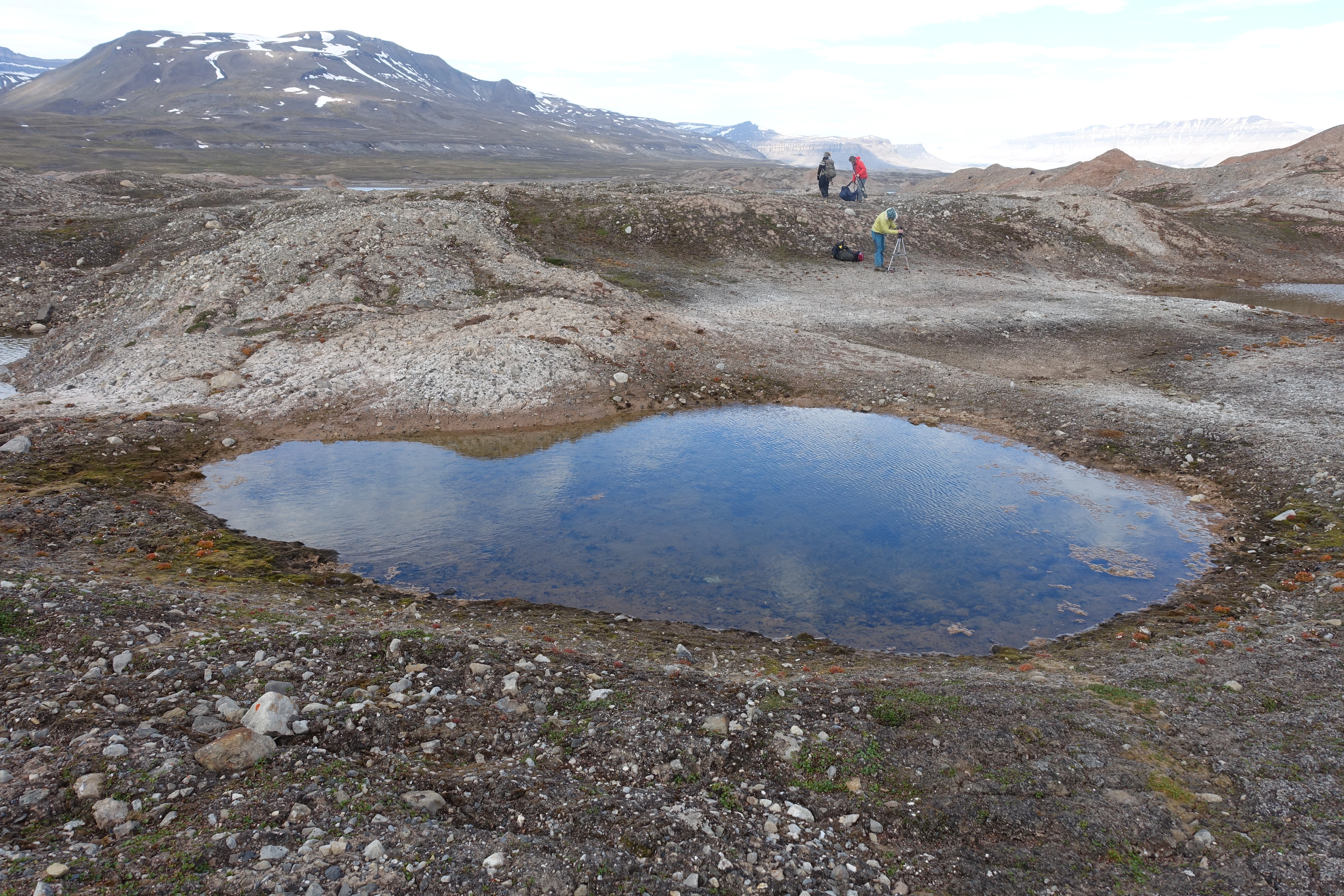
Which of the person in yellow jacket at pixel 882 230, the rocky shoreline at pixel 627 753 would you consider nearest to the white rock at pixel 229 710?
the rocky shoreline at pixel 627 753

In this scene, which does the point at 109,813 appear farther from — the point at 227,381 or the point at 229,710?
Result: the point at 227,381

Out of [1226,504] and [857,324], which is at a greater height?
[857,324]

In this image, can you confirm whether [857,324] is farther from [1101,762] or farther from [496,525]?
[1101,762]

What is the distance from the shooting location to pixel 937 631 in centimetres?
944

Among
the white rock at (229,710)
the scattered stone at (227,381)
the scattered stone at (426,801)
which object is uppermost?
the scattered stone at (227,381)

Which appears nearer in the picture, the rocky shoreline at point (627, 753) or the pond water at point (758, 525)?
the rocky shoreline at point (627, 753)

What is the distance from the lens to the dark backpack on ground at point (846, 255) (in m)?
32.5

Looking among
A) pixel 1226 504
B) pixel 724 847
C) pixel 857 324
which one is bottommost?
pixel 724 847

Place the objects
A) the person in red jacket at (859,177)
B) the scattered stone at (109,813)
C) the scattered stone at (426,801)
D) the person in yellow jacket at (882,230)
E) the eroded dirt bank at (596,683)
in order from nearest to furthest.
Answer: the scattered stone at (109,813) → the eroded dirt bank at (596,683) → the scattered stone at (426,801) → the person in yellow jacket at (882,230) → the person in red jacket at (859,177)

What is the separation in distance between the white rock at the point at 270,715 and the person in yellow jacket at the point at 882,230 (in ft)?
95.2

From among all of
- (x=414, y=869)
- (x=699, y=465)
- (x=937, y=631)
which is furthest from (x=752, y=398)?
(x=414, y=869)

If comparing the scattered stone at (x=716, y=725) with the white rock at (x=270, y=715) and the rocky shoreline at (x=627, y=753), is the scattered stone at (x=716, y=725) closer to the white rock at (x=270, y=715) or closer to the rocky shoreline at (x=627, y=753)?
the rocky shoreline at (x=627, y=753)

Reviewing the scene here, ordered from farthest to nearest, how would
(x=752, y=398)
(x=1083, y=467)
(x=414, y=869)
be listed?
(x=752, y=398) < (x=1083, y=467) < (x=414, y=869)

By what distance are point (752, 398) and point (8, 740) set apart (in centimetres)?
1504
